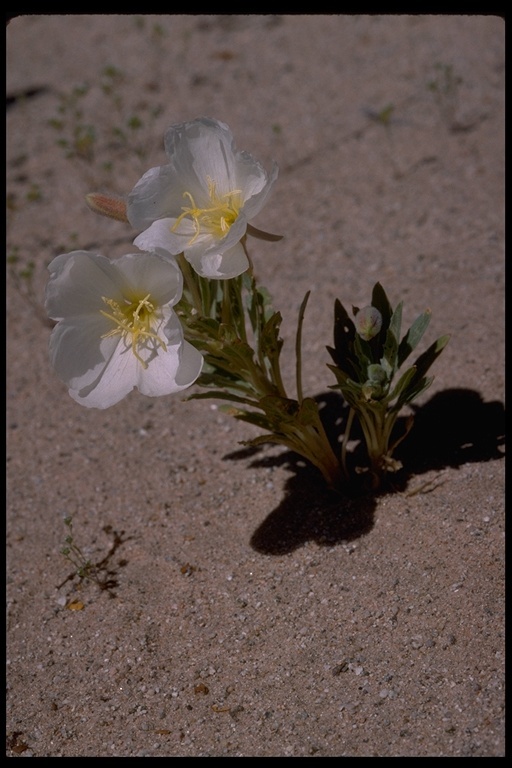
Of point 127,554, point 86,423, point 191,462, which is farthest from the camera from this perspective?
point 86,423

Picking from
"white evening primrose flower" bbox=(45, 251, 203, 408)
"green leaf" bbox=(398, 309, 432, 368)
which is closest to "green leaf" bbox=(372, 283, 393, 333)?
"green leaf" bbox=(398, 309, 432, 368)

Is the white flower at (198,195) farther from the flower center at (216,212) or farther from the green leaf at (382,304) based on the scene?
the green leaf at (382,304)

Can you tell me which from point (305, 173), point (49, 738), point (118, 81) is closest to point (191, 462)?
point (49, 738)

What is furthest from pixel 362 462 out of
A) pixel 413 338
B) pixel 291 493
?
pixel 413 338

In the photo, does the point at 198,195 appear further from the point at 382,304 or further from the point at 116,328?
the point at 382,304

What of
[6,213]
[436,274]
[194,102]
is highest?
[194,102]

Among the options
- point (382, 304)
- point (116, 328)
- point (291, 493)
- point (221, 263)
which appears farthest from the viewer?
point (291, 493)

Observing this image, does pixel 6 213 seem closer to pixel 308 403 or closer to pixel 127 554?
pixel 127 554
